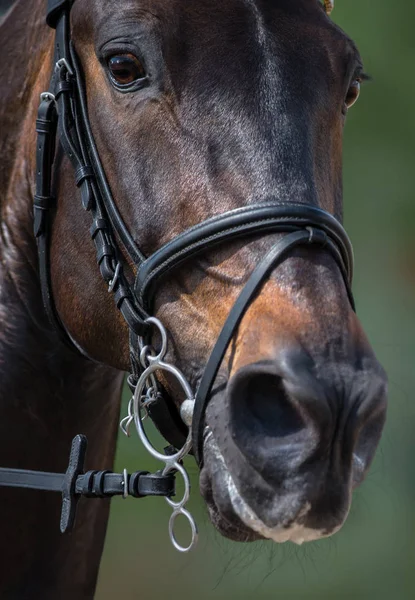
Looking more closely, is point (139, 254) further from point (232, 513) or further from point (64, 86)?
point (232, 513)

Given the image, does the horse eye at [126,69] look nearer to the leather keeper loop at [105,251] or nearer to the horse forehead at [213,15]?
the horse forehead at [213,15]

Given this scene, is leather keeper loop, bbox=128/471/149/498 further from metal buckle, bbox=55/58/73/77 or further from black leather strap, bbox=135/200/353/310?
metal buckle, bbox=55/58/73/77

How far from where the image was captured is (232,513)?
187 centimetres

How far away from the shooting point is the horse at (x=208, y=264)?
1808 millimetres

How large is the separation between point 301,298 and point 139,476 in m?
0.66

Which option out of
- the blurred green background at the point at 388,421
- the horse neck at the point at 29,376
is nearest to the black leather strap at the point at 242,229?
the horse neck at the point at 29,376

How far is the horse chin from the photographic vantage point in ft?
6.00

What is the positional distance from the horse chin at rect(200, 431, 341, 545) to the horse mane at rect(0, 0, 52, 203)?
1175mm

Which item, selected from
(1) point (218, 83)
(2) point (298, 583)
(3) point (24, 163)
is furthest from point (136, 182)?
(2) point (298, 583)

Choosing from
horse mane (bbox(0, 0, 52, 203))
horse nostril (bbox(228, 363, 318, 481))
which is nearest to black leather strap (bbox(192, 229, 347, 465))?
horse nostril (bbox(228, 363, 318, 481))

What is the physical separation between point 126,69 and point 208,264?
0.50m

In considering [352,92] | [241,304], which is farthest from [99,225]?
[352,92]

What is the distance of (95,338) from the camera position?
236cm

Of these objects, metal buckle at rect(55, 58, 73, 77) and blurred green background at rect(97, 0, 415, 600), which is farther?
blurred green background at rect(97, 0, 415, 600)
